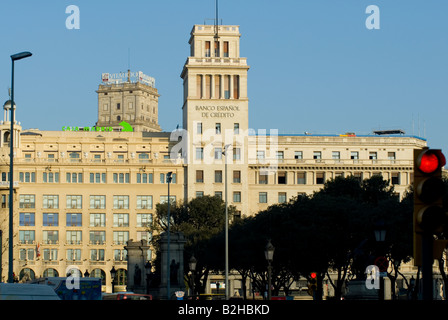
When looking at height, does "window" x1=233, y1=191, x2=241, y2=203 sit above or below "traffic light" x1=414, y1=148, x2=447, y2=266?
above

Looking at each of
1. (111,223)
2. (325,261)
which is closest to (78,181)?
(111,223)

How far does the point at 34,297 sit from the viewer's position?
938 inches

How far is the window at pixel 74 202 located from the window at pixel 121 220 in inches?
227

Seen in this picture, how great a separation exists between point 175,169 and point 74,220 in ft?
56.4

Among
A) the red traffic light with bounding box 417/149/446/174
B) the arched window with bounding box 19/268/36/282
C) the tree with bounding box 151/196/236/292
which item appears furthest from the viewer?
the arched window with bounding box 19/268/36/282

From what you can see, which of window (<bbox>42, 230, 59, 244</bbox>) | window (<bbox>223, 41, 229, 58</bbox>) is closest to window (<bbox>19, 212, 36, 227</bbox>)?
window (<bbox>42, 230, 59, 244</bbox>)

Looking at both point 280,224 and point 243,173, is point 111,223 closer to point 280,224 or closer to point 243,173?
point 243,173

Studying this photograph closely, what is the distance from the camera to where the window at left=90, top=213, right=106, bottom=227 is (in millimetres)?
136250

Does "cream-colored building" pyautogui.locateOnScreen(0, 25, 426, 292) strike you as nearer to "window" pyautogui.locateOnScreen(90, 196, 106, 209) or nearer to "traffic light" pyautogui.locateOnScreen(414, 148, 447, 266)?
"window" pyautogui.locateOnScreen(90, 196, 106, 209)

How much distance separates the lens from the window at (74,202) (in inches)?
5366

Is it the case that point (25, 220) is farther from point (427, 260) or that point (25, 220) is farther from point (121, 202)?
Result: point (427, 260)

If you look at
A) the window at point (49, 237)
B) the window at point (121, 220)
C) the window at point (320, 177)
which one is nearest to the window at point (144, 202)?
the window at point (121, 220)

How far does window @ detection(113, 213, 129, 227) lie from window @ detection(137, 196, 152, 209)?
2517 mm

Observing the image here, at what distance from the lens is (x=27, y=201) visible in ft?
443
